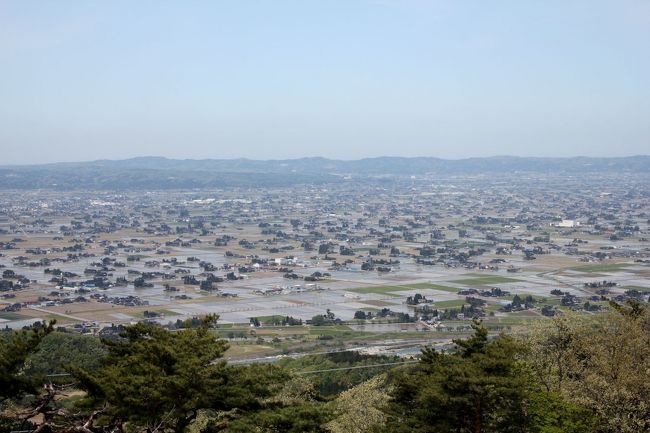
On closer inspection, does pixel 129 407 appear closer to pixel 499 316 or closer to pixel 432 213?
pixel 499 316

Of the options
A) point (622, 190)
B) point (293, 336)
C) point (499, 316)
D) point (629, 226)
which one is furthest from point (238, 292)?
point (622, 190)

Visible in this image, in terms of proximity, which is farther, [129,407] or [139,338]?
[139,338]

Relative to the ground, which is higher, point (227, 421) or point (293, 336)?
point (227, 421)

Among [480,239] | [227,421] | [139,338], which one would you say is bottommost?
[480,239]

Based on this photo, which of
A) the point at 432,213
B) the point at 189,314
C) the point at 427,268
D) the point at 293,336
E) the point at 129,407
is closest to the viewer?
the point at 129,407

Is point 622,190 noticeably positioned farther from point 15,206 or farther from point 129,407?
point 129,407

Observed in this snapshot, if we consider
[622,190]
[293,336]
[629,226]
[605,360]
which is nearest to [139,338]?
[605,360]

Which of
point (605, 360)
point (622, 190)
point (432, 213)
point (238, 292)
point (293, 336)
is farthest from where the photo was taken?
point (622, 190)

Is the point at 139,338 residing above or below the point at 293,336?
above

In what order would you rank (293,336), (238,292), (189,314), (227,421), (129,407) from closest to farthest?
(129,407)
(227,421)
(293,336)
(189,314)
(238,292)
